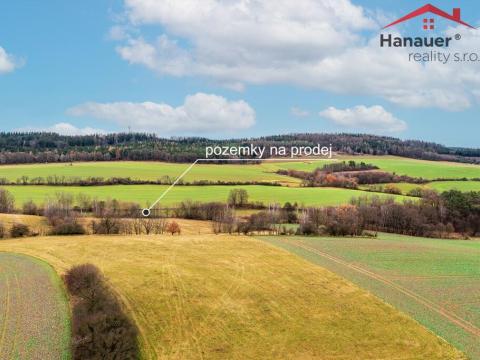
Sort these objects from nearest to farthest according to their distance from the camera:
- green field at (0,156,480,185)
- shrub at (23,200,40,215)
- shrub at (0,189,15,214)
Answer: shrub at (23,200,40,215), shrub at (0,189,15,214), green field at (0,156,480,185)

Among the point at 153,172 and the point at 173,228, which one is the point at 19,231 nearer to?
the point at 173,228

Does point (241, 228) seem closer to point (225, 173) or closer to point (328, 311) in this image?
point (328, 311)

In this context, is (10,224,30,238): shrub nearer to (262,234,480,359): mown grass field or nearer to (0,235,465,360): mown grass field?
(0,235,465,360): mown grass field

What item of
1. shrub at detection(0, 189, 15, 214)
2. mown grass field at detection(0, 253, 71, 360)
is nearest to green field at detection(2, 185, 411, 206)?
shrub at detection(0, 189, 15, 214)

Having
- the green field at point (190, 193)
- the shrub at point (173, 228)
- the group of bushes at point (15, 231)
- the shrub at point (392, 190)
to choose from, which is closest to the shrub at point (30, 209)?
the green field at point (190, 193)

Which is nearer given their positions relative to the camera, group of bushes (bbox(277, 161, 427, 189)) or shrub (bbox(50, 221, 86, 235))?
shrub (bbox(50, 221, 86, 235))

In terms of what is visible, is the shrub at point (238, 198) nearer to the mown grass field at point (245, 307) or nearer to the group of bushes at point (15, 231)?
the mown grass field at point (245, 307)

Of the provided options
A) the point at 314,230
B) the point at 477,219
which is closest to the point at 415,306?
the point at 314,230
